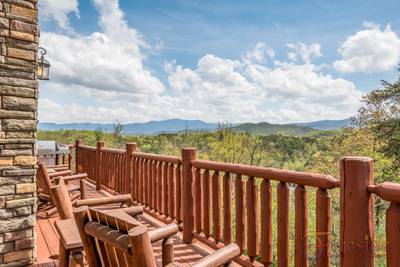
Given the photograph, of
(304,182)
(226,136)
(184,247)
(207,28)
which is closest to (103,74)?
(207,28)

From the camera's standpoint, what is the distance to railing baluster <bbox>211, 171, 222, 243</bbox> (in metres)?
3.37

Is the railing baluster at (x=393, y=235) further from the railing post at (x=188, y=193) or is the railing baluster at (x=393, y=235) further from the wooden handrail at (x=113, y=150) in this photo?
the wooden handrail at (x=113, y=150)

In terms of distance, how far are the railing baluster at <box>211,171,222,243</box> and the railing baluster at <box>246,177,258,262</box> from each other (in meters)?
0.55

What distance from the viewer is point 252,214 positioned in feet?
9.32

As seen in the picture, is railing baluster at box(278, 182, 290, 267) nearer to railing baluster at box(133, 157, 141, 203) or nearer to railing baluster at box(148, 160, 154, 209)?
railing baluster at box(148, 160, 154, 209)

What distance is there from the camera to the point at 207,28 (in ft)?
54.1

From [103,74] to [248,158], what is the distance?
9320 mm

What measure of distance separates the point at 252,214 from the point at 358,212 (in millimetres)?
1142

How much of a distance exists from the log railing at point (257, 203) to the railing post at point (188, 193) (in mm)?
11

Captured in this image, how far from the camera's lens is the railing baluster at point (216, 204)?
3.37m

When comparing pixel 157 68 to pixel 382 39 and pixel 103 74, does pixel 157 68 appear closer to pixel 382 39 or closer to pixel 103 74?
pixel 103 74

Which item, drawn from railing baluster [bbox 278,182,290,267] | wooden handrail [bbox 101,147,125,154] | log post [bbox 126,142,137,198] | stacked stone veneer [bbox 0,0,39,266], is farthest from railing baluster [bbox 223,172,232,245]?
wooden handrail [bbox 101,147,125,154]

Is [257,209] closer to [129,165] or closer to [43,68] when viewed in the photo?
[129,165]

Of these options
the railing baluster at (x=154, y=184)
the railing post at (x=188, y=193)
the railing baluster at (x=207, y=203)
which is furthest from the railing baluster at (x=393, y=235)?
the railing baluster at (x=154, y=184)
